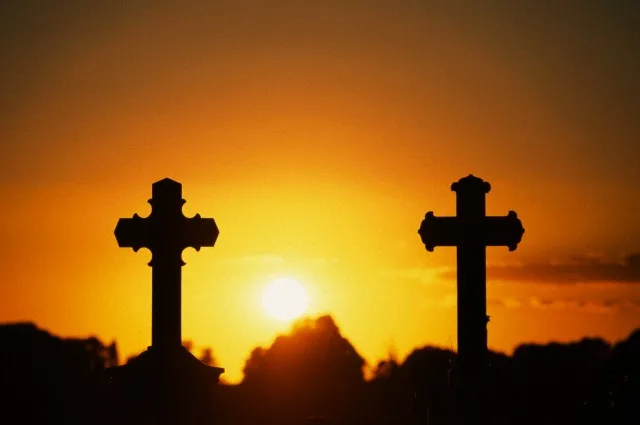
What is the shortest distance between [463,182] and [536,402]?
128 inches

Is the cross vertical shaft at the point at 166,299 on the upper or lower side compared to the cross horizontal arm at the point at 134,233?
lower

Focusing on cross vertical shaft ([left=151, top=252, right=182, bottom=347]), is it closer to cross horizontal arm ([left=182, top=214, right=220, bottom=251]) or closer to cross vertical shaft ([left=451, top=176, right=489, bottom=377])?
cross horizontal arm ([left=182, top=214, right=220, bottom=251])

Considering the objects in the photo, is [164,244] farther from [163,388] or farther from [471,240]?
[471,240]

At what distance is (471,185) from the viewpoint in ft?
70.2

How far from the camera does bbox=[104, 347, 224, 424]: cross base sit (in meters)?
21.4

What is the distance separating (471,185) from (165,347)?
14.0ft

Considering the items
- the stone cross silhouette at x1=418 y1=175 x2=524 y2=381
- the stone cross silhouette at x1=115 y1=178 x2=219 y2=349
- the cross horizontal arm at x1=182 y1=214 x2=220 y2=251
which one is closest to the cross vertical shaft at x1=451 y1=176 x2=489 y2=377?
the stone cross silhouette at x1=418 y1=175 x2=524 y2=381

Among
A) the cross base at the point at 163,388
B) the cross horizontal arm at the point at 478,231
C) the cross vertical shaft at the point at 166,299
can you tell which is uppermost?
the cross horizontal arm at the point at 478,231

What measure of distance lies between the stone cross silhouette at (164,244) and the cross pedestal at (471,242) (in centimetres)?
303

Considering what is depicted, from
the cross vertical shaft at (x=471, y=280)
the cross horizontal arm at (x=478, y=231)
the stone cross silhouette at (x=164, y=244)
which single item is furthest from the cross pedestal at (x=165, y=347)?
the cross vertical shaft at (x=471, y=280)

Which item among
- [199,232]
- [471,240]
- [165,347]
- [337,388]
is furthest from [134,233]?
[337,388]

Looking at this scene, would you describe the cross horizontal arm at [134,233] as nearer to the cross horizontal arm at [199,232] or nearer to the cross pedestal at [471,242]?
the cross horizontal arm at [199,232]

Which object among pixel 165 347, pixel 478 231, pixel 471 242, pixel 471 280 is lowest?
pixel 165 347

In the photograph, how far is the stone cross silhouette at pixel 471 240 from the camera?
841 inches
